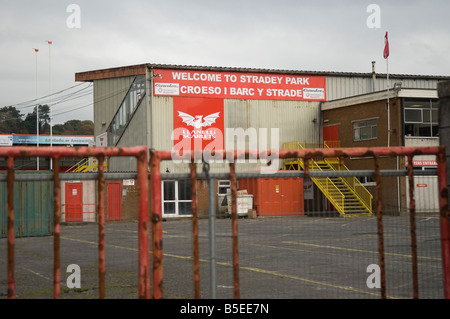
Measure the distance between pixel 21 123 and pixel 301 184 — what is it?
121267 millimetres

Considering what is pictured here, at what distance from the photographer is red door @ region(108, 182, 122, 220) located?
6016 millimetres

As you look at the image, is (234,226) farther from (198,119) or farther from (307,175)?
(198,119)

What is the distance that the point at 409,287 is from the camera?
356 inches

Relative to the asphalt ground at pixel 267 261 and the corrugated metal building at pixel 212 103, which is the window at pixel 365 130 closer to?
the corrugated metal building at pixel 212 103

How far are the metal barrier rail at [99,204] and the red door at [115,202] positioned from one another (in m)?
0.42

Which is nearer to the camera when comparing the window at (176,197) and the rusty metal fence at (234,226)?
the rusty metal fence at (234,226)

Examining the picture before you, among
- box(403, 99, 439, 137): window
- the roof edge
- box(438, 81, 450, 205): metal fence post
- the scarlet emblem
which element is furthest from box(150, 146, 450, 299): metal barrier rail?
the roof edge

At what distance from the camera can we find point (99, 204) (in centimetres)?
556

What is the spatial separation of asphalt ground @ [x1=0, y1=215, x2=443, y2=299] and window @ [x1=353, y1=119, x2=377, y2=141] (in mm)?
22634

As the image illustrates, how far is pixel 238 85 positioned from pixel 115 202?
103ft

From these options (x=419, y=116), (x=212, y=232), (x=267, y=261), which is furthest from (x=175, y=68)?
(x=212, y=232)

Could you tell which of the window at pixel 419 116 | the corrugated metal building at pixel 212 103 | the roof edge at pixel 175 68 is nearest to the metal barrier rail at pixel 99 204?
the corrugated metal building at pixel 212 103

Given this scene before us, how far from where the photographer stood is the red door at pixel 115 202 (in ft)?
19.7

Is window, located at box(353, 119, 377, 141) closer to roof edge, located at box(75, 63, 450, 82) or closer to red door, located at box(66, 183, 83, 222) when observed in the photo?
roof edge, located at box(75, 63, 450, 82)
